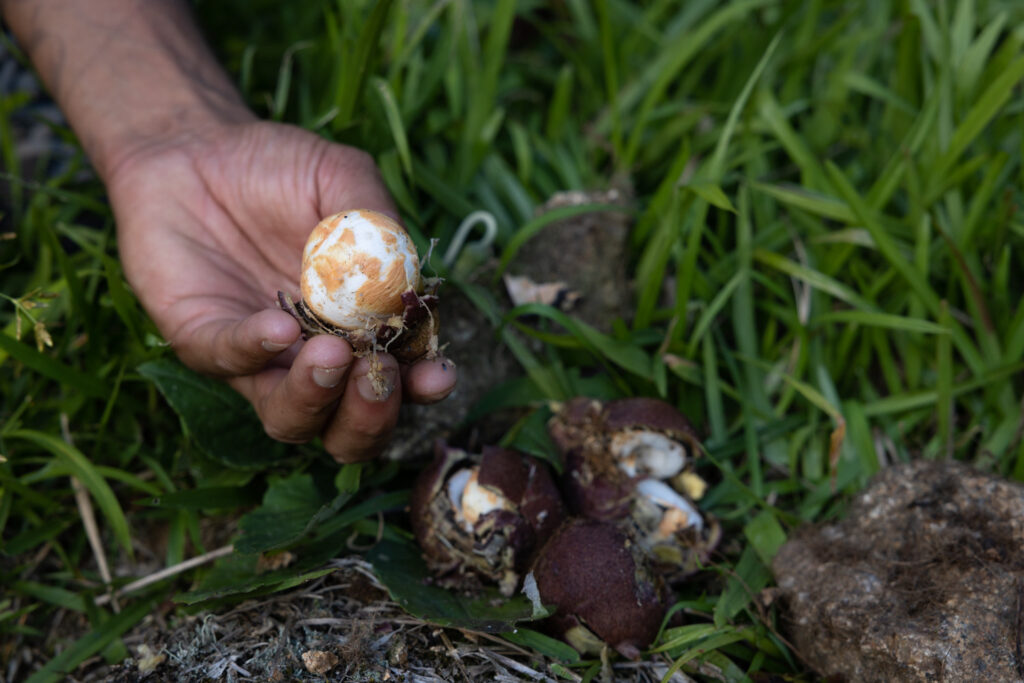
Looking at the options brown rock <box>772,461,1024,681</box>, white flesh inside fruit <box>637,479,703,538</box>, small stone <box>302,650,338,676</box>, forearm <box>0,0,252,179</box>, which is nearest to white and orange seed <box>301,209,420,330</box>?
small stone <box>302,650,338,676</box>

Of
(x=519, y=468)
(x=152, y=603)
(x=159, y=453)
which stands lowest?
(x=152, y=603)

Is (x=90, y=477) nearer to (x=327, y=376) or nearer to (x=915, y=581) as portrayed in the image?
(x=327, y=376)

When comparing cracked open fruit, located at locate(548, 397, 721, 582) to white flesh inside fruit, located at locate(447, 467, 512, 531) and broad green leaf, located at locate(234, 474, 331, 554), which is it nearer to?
white flesh inside fruit, located at locate(447, 467, 512, 531)

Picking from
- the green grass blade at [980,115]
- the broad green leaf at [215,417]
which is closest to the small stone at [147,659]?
the broad green leaf at [215,417]

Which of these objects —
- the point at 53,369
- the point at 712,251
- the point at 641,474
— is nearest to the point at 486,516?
the point at 641,474

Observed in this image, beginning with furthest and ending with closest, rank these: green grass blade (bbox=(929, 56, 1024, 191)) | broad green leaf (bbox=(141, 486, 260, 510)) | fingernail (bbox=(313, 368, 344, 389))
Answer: green grass blade (bbox=(929, 56, 1024, 191))
broad green leaf (bbox=(141, 486, 260, 510))
fingernail (bbox=(313, 368, 344, 389))

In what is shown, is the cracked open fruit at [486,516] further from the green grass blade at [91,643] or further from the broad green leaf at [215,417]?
the green grass blade at [91,643]

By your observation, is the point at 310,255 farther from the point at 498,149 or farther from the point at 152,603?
the point at 498,149

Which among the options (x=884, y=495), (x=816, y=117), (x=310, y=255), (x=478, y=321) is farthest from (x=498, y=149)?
(x=884, y=495)
